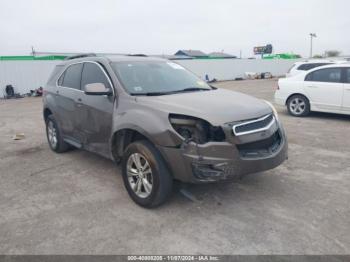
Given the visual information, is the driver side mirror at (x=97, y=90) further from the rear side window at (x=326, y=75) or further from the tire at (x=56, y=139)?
the rear side window at (x=326, y=75)

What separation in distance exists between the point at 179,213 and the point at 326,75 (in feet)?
22.5

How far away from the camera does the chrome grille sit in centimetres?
333

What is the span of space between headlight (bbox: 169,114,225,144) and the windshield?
0.79m

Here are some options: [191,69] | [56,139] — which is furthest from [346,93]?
[191,69]

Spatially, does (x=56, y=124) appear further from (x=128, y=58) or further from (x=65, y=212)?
(x=65, y=212)

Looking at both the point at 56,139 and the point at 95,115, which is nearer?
the point at 95,115

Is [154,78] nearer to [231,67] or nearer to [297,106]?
[297,106]

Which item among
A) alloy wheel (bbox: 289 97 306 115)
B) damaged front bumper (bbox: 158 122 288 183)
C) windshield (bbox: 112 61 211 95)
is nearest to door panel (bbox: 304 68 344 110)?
alloy wheel (bbox: 289 97 306 115)

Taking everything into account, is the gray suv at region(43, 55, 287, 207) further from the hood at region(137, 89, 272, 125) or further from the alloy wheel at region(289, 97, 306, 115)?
the alloy wheel at region(289, 97, 306, 115)

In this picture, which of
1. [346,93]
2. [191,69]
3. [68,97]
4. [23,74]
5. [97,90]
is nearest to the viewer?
[97,90]

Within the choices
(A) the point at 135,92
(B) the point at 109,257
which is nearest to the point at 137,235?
(B) the point at 109,257

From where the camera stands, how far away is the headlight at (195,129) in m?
3.31

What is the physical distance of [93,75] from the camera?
4723mm

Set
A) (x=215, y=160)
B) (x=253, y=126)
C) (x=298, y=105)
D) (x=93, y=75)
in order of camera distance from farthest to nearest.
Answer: (x=298, y=105), (x=93, y=75), (x=253, y=126), (x=215, y=160)
